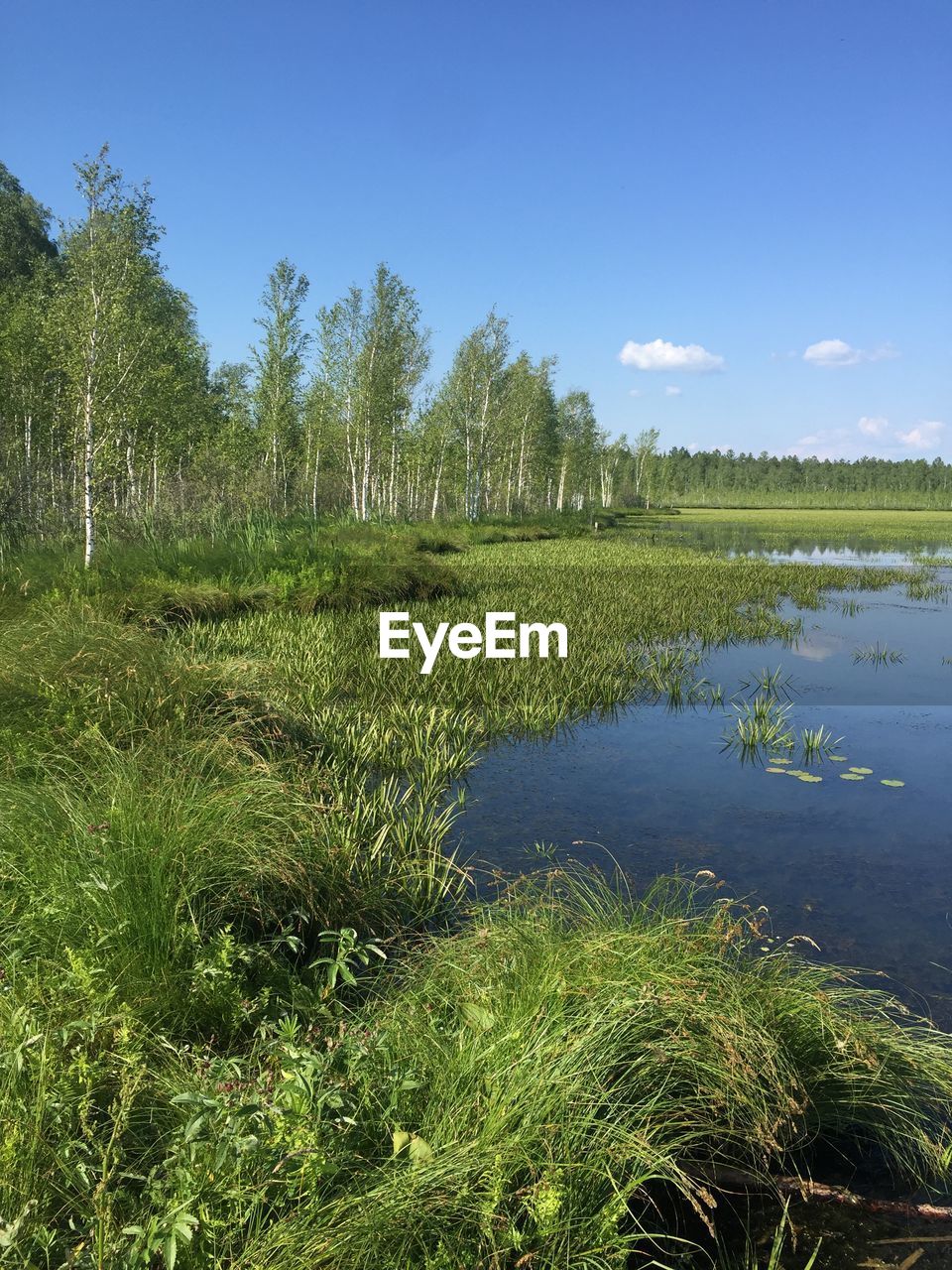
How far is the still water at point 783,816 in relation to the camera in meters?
5.17

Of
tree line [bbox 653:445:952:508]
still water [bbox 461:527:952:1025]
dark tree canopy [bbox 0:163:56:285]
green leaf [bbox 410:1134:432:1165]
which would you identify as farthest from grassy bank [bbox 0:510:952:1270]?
tree line [bbox 653:445:952:508]

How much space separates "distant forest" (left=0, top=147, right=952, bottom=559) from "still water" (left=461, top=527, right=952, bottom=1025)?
10.7 metres

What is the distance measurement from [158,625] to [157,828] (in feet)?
26.6

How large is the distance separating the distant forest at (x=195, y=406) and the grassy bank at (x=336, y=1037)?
11.5 m

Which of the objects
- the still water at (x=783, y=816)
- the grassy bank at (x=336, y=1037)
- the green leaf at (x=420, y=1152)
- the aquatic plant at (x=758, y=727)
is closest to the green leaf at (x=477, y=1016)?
the grassy bank at (x=336, y=1037)

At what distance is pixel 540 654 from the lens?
1252 cm

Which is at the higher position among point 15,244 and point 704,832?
point 15,244

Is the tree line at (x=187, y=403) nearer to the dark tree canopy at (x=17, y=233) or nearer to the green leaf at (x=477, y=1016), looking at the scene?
the dark tree canopy at (x=17, y=233)

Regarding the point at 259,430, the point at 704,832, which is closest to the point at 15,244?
the point at 259,430

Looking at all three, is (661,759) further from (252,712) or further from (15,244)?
(15,244)

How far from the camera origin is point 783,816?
6957mm

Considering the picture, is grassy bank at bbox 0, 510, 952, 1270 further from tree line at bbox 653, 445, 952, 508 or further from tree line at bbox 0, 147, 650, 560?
tree line at bbox 653, 445, 952, 508

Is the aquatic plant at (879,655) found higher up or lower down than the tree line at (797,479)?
lower down

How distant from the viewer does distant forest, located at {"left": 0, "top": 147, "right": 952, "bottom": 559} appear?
52.5 feet
